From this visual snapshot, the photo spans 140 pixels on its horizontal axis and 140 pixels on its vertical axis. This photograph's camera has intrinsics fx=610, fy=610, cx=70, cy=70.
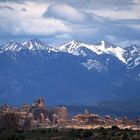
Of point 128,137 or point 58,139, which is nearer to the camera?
point 128,137

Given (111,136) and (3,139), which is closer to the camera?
(111,136)

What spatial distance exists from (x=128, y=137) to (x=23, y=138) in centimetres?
2095

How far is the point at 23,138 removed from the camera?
108375 millimetres

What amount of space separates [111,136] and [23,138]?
17053mm

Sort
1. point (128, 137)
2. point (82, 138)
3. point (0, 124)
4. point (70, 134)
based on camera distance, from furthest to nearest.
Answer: point (0, 124), point (70, 134), point (82, 138), point (128, 137)

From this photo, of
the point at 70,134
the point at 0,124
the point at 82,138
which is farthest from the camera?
the point at 0,124

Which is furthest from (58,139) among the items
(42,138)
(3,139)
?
(3,139)

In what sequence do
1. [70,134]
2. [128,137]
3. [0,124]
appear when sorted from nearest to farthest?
[128,137]
[70,134]
[0,124]

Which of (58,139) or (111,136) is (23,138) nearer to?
(58,139)

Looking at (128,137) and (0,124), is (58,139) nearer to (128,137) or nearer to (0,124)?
(128,137)

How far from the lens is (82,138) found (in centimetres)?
10431

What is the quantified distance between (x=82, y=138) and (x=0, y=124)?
8609 centimetres

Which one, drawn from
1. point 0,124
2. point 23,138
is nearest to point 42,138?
point 23,138

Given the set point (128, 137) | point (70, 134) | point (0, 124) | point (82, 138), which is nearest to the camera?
point (128, 137)
